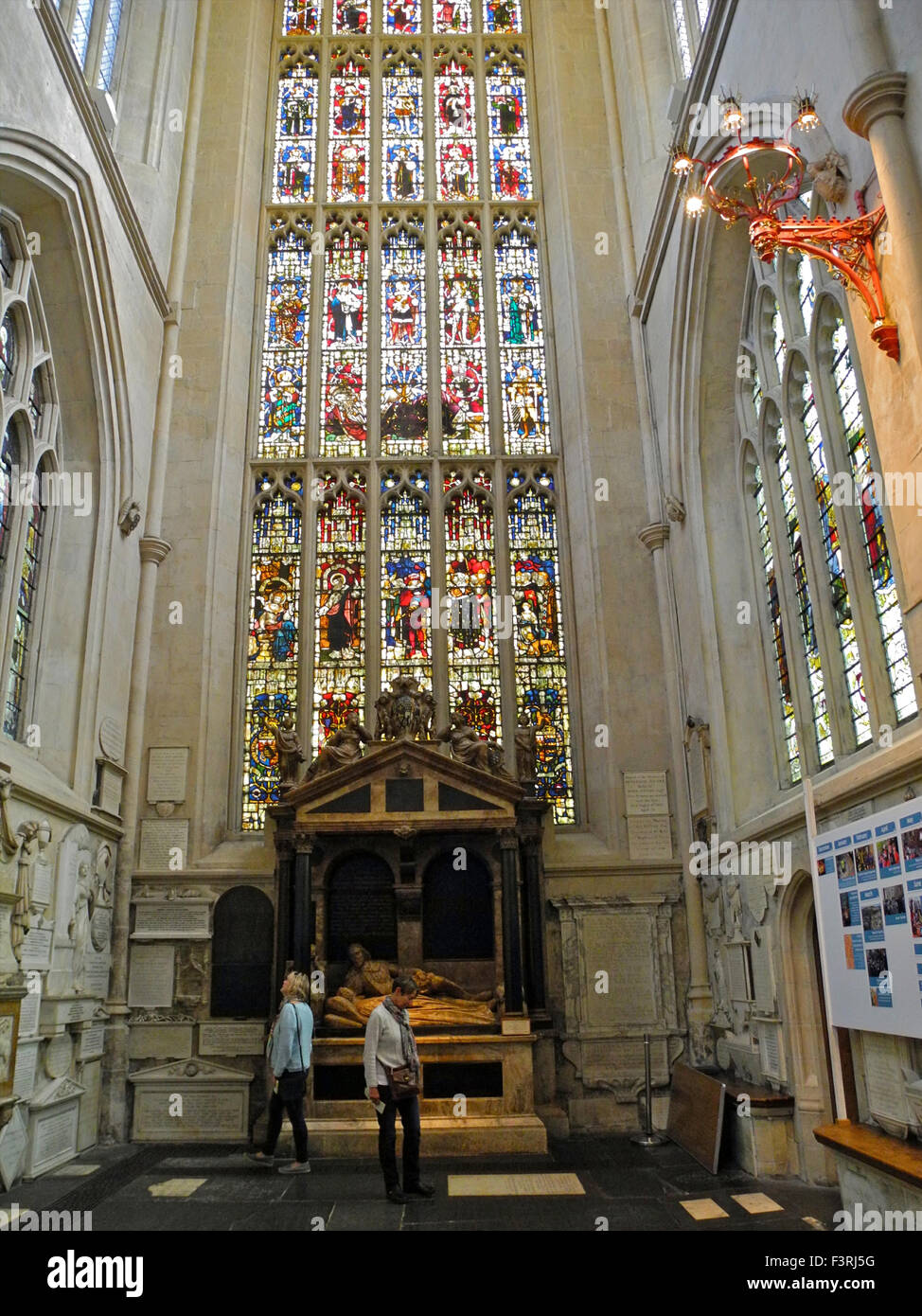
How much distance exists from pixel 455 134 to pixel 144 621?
27.8ft

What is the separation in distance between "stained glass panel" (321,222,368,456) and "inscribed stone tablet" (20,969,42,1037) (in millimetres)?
7091

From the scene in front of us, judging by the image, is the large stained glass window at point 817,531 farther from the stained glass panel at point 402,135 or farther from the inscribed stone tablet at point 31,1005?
the stained glass panel at point 402,135

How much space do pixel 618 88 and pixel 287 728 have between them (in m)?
9.56

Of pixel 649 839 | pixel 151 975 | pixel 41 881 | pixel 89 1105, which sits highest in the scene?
pixel 649 839

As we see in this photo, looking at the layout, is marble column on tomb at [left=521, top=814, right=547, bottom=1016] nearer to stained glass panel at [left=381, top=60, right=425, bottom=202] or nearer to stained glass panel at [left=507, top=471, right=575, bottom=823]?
stained glass panel at [left=507, top=471, right=575, bottom=823]

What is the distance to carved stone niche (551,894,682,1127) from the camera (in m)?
10.0

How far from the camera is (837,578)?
7.61m

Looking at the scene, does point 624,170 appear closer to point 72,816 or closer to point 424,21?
point 424,21

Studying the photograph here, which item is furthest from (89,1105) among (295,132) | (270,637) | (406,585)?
(295,132)

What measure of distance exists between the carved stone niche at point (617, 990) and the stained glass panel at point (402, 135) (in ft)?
32.1

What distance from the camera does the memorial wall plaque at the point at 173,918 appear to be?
1037 cm

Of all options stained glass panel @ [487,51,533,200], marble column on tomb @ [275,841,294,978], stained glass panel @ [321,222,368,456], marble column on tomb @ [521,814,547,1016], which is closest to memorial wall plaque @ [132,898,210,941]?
marble column on tomb @ [275,841,294,978]

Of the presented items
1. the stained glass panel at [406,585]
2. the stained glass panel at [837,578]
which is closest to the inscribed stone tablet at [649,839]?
the stained glass panel at [406,585]

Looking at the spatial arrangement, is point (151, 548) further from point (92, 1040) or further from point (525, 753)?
point (92, 1040)
